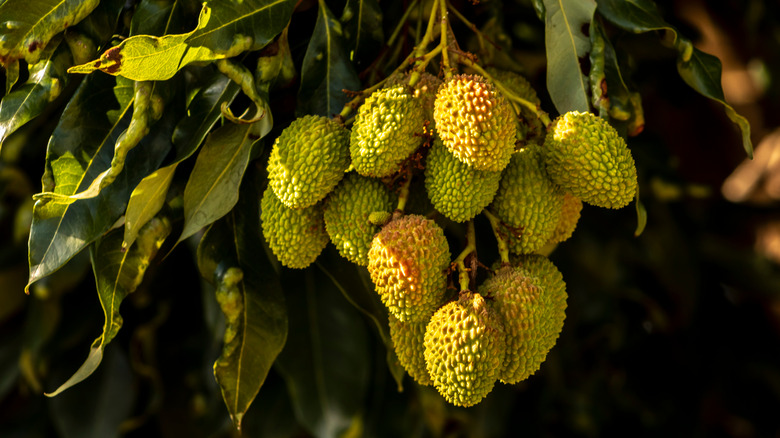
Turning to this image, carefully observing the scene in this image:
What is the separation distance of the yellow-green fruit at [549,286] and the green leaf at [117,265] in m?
0.47

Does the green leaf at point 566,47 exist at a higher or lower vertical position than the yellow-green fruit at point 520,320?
higher

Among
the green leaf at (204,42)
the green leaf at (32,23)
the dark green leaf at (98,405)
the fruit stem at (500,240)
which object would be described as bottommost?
the dark green leaf at (98,405)

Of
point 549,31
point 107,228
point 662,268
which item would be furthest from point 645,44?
point 107,228

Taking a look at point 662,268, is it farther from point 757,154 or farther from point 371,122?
point 371,122

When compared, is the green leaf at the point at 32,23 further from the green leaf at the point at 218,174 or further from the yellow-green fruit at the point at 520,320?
the yellow-green fruit at the point at 520,320

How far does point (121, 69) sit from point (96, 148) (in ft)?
0.59

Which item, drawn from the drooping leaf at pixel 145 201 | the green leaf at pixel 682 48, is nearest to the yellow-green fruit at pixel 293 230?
the drooping leaf at pixel 145 201

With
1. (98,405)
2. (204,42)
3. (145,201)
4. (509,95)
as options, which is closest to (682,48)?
(509,95)

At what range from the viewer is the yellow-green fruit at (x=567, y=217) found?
925 mm

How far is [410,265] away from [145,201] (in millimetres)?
349

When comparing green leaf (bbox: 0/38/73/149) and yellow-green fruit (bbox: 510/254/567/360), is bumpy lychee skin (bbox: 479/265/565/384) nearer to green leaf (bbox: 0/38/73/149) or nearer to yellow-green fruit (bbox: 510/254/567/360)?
yellow-green fruit (bbox: 510/254/567/360)

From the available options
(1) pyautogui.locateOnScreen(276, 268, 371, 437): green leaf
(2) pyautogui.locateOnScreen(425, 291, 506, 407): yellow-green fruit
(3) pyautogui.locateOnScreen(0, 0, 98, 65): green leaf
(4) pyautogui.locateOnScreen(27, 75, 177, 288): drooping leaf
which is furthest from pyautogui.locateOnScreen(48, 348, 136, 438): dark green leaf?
(2) pyautogui.locateOnScreen(425, 291, 506, 407): yellow-green fruit

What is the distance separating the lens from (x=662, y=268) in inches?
77.8

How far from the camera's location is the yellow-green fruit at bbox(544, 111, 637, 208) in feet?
2.70
